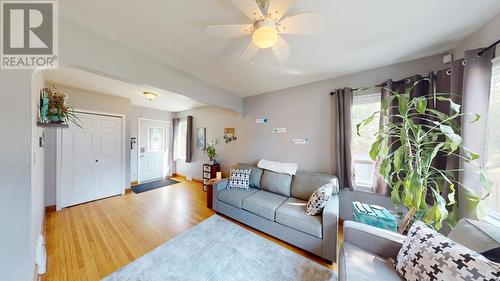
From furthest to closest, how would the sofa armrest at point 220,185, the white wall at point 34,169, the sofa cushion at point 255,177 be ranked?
the sofa cushion at point 255,177 < the sofa armrest at point 220,185 < the white wall at point 34,169

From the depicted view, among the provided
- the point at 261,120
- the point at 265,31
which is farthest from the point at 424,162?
the point at 261,120

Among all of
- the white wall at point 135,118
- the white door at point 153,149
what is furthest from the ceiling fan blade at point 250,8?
the white door at point 153,149

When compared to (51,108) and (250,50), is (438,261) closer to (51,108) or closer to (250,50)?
(250,50)

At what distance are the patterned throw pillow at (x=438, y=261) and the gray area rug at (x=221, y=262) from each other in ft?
2.63

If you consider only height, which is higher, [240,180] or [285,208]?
[240,180]

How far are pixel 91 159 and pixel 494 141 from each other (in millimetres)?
5786

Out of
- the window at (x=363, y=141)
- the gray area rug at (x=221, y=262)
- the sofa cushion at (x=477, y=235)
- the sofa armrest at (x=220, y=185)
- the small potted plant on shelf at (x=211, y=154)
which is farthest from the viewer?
the small potted plant on shelf at (x=211, y=154)

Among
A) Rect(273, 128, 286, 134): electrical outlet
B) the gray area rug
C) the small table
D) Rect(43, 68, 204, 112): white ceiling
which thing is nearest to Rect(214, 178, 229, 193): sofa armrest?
the gray area rug

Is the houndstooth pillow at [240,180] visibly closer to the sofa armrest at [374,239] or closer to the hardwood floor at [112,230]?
the hardwood floor at [112,230]

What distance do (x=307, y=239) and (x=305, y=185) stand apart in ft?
2.68

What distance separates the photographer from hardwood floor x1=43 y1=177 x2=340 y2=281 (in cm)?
163

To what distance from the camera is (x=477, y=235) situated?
0.99 metres

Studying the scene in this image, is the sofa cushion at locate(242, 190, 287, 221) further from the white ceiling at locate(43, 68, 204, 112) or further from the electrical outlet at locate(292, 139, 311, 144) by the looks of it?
the white ceiling at locate(43, 68, 204, 112)

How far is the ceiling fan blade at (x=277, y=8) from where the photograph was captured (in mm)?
1036
